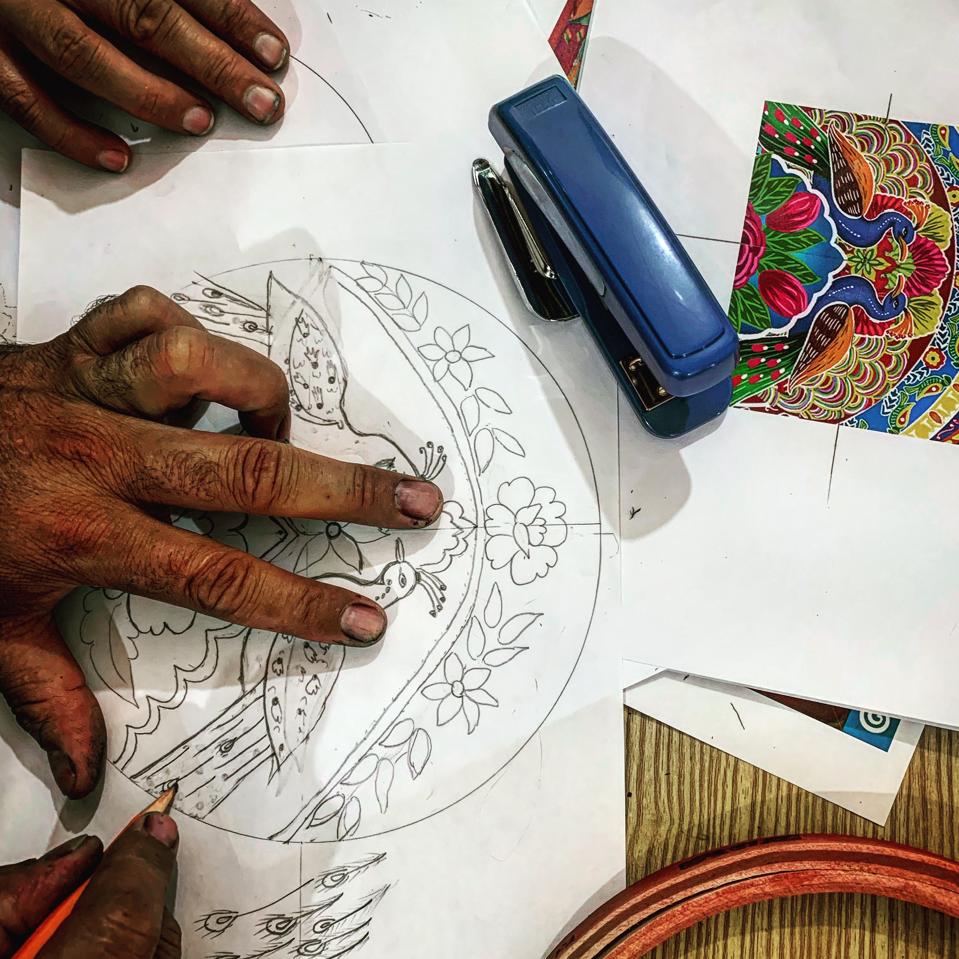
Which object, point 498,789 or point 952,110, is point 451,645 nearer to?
point 498,789

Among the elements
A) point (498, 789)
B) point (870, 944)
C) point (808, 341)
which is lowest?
point (870, 944)

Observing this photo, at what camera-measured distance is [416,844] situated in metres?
0.51

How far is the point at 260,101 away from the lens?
1.88ft

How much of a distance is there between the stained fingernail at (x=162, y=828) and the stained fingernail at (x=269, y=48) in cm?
56

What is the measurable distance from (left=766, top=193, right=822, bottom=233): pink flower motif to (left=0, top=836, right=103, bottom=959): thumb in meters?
0.65

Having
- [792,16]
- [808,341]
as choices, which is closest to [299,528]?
[808,341]

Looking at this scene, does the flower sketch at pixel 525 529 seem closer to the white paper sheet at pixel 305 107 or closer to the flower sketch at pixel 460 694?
the flower sketch at pixel 460 694

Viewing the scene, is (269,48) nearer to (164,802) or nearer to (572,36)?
(572,36)

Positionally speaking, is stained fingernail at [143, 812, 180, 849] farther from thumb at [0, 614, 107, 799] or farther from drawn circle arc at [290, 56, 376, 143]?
drawn circle arc at [290, 56, 376, 143]

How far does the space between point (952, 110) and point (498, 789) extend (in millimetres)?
591

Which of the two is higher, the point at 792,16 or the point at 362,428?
the point at 792,16

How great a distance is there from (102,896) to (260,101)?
562 millimetres

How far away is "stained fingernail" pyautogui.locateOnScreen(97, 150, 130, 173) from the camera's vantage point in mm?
579

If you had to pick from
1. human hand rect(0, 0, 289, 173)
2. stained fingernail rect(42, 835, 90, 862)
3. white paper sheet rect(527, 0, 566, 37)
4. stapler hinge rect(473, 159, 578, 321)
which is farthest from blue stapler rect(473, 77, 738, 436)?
stained fingernail rect(42, 835, 90, 862)
